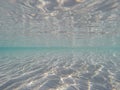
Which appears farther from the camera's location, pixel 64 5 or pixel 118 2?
pixel 64 5

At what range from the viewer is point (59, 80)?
22.3ft

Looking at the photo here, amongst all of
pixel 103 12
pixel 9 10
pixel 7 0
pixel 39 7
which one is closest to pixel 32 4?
pixel 39 7

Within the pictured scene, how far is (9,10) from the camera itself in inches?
591

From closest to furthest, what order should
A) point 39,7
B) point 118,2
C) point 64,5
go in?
point 118,2, point 64,5, point 39,7

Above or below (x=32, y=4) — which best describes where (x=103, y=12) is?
below

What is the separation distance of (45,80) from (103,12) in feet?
34.3

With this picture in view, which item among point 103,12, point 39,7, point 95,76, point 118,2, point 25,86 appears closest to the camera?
point 25,86

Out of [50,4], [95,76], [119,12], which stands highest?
[50,4]

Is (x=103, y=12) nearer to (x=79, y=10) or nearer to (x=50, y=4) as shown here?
(x=79, y=10)

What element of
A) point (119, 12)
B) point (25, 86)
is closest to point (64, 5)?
point (119, 12)

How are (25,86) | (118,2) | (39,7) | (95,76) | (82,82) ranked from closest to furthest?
1. (25,86)
2. (82,82)
3. (95,76)
4. (118,2)
5. (39,7)

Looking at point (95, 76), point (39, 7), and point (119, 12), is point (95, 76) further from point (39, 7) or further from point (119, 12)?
point (119, 12)

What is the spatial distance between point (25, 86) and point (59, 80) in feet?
5.01

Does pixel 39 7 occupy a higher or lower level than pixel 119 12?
higher
